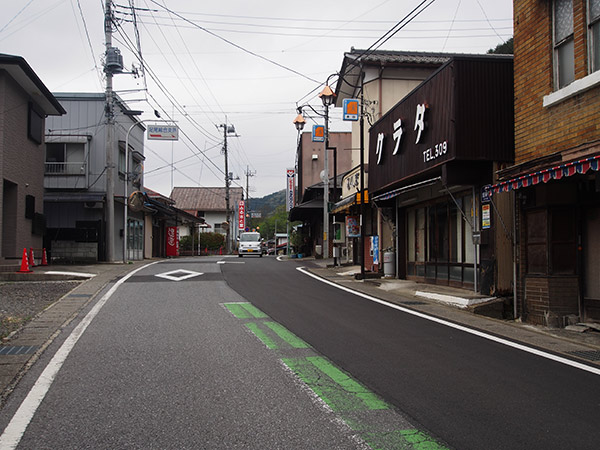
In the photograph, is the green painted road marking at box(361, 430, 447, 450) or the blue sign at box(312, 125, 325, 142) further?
the blue sign at box(312, 125, 325, 142)

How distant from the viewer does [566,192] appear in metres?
9.55

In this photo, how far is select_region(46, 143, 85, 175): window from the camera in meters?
26.6

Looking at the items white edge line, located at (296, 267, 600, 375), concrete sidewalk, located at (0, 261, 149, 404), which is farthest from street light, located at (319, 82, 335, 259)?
white edge line, located at (296, 267, 600, 375)

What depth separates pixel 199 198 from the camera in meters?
71.4

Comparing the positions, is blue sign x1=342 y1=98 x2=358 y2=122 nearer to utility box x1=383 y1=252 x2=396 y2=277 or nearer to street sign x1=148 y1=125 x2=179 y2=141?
utility box x1=383 y1=252 x2=396 y2=277

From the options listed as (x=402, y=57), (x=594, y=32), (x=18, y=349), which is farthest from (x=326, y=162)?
(x=18, y=349)

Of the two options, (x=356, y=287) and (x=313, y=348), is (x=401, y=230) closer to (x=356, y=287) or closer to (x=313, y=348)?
(x=356, y=287)

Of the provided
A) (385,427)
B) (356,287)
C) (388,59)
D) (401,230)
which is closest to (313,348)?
(385,427)

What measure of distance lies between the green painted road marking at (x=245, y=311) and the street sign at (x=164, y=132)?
18645 mm

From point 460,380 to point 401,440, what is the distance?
1.92m

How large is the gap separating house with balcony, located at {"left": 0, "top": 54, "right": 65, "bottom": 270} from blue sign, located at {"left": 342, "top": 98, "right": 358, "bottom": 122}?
36.7ft

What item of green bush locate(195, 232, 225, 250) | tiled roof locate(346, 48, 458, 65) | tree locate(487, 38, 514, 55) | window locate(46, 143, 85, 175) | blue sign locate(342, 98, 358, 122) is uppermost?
tree locate(487, 38, 514, 55)

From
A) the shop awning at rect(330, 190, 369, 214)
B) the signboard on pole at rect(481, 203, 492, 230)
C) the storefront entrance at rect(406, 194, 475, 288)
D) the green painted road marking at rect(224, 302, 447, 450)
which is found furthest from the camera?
the shop awning at rect(330, 190, 369, 214)

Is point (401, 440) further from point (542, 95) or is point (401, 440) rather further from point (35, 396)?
point (542, 95)
